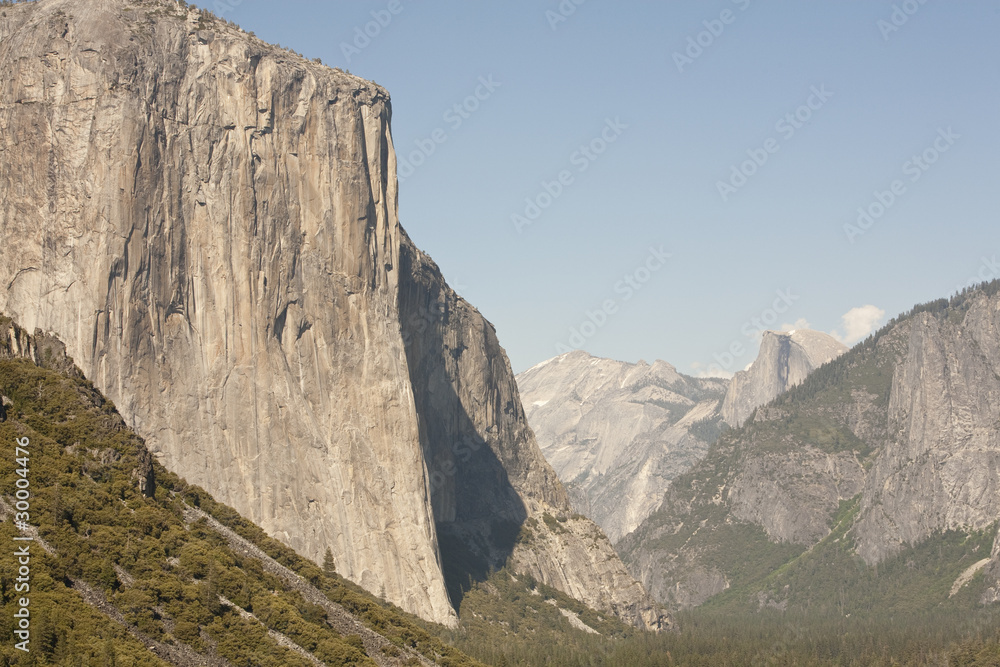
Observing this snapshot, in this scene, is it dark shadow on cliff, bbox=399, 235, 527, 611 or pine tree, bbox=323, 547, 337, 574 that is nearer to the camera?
pine tree, bbox=323, 547, 337, 574

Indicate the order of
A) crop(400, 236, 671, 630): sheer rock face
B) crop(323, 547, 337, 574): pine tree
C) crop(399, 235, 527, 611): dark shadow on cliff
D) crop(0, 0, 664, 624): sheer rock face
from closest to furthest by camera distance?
crop(0, 0, 664, 624): sheer rock face < crop(323, 547, 337, 574): pine tree < crop(399, 235, 527, 611): dark shadow on cliff < crop(400, 236, 671, 630): sheer rock face

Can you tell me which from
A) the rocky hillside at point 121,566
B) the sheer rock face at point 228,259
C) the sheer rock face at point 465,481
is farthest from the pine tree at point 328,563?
the sheer rock face at point 465,481

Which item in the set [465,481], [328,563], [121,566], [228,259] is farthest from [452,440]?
[121,566]

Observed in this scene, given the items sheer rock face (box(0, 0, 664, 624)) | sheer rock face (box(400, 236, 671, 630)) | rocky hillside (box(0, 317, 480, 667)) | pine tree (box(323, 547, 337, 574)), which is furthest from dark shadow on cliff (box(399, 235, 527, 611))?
rocky hillside (box(0, 317, 480, 667))

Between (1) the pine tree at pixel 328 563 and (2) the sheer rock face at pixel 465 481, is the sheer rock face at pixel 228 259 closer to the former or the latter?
(1) the pine tree at pixel 328 563

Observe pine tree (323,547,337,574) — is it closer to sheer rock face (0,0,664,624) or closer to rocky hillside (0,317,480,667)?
sheer rock face (0,0,664,624)

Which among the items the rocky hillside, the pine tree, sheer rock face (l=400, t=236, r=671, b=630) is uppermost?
sheer rock face (l=400, t=236, r=671, b=630)

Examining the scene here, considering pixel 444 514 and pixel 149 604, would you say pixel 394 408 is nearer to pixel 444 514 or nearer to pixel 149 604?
pixel 444 514
